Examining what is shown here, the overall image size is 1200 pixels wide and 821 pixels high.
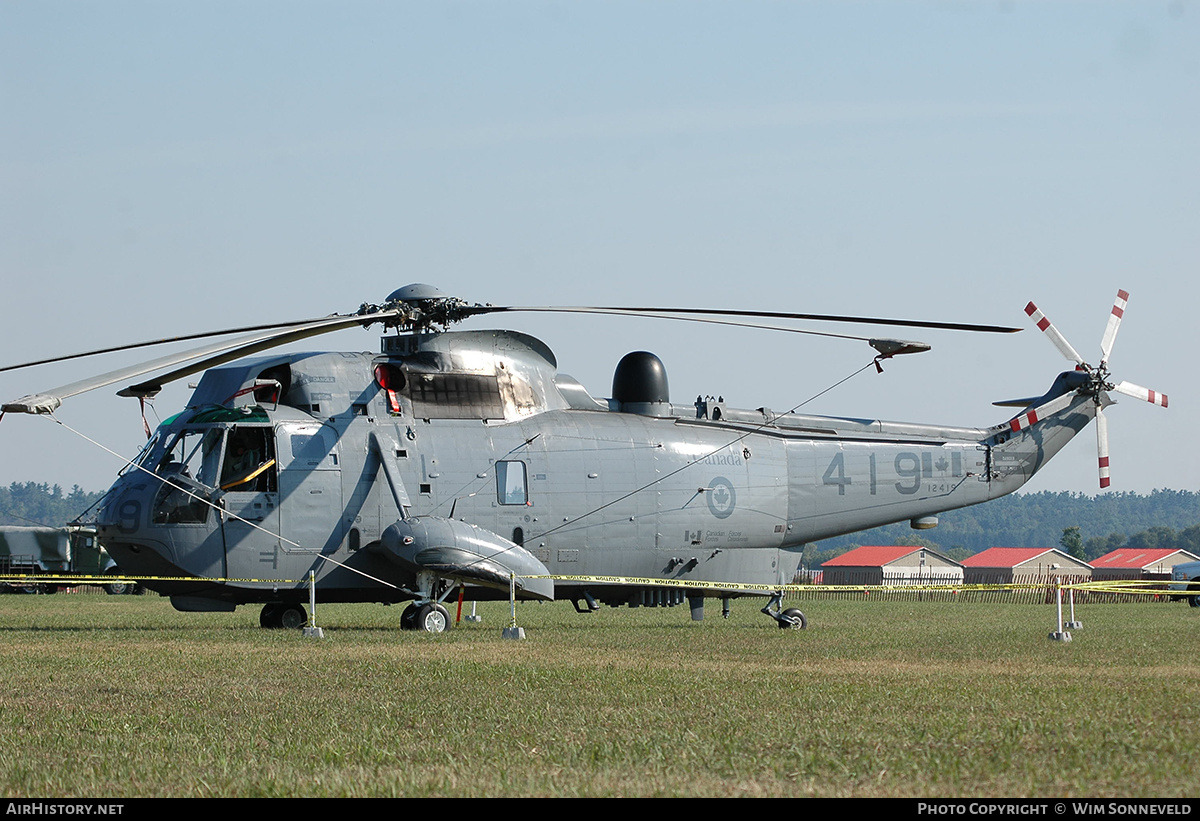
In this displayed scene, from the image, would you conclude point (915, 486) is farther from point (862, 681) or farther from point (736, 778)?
point (736, 778)

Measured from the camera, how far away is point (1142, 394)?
27859 mm

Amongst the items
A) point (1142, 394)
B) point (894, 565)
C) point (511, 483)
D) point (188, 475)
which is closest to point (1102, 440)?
point (1142, 394)

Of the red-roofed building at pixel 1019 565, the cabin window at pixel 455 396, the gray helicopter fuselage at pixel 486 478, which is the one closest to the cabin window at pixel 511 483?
the gray helicopter fuselage at pixel 486 478

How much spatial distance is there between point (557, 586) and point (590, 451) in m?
2.38

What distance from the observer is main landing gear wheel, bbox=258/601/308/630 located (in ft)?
77.7

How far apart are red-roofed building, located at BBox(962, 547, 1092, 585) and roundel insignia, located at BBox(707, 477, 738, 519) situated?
357 ft

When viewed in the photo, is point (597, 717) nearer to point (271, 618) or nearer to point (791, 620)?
point (271, 618)

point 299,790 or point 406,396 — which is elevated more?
point 406,396

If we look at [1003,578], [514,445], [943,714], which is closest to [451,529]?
[514,445]

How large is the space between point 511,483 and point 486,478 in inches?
18.2

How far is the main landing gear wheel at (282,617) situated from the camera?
77.7ft

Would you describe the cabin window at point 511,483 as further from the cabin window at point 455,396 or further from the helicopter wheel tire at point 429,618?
the helicopter wheel tire at point 429,618

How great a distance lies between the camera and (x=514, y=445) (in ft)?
76.0

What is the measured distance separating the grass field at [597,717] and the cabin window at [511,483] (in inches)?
133
